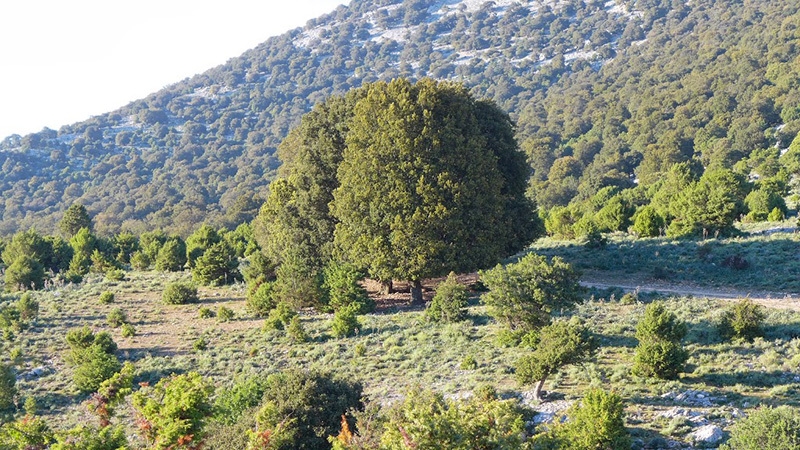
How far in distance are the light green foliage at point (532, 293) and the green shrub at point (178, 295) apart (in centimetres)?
1820

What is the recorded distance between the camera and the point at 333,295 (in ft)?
95.2

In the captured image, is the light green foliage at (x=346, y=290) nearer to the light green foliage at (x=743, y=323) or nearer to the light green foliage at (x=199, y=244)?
the light green foliage at (x=743, y=323)

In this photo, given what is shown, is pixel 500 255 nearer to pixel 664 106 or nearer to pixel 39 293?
pixel 39 293

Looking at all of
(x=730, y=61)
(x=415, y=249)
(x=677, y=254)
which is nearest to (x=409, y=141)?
(x=415, y=249)

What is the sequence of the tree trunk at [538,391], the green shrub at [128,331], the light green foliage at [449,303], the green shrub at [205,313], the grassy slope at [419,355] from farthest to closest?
the green shrub at [205,313] → the green shrub at [128,331] → the light green foliage at [449,303] → the tree trunk at [538,391] → the grassy slope at [419,355]

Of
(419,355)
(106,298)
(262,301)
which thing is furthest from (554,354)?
(106,298)

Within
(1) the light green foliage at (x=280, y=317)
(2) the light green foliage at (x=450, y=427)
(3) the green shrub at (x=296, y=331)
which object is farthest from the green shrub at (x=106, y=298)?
(2) the light green foliage at (x=450, y=427)

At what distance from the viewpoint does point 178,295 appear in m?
34.3

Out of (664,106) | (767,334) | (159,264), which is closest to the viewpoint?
(767,334)

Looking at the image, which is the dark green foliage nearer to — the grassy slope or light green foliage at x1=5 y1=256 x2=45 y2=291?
the grassy slope

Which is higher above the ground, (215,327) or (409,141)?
(409,141)

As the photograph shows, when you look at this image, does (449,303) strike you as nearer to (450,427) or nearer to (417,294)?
(417,294)

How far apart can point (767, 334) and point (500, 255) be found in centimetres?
1220

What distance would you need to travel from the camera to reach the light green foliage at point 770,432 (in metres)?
12.2
